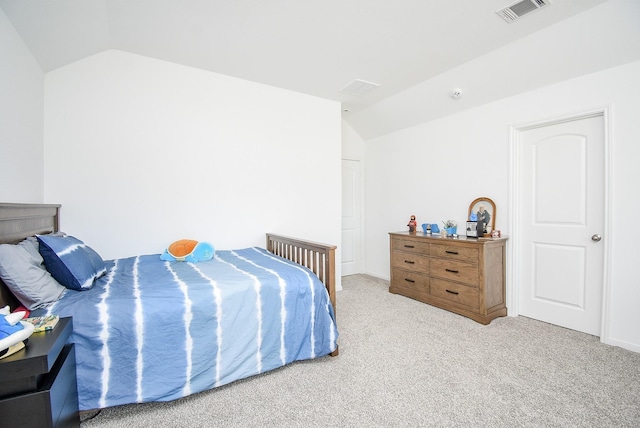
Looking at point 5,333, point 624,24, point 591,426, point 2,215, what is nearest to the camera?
point 5,333

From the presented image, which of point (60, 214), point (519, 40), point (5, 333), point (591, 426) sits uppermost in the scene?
point (519, 40)

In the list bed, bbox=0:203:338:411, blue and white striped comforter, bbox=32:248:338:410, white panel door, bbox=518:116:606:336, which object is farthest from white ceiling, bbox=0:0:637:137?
blue and white striped comforter, bbox=32:248:338:410

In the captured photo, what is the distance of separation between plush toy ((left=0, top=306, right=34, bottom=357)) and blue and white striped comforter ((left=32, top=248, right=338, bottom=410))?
1.12 ft

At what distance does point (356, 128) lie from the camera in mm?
4398

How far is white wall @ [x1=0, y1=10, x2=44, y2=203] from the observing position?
1714mm

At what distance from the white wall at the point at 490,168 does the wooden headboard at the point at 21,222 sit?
3.66 metres

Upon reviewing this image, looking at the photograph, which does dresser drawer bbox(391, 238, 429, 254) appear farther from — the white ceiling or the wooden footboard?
the white ceiling

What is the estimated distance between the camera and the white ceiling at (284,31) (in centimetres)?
194

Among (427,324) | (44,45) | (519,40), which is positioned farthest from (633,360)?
(44,45)

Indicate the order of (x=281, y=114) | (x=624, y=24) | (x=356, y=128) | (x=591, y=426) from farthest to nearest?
(x=356, y=128)
(x=281, y=114)
(x=624, y=24)
(x=591, y=426)

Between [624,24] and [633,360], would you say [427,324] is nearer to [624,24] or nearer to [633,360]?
[633,360]

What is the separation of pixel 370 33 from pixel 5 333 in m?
2.71

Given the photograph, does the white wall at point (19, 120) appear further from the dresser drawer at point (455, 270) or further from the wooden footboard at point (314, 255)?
the dresser drawer at point (455, 270)

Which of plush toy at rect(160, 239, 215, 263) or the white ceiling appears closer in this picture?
the white ceiling
